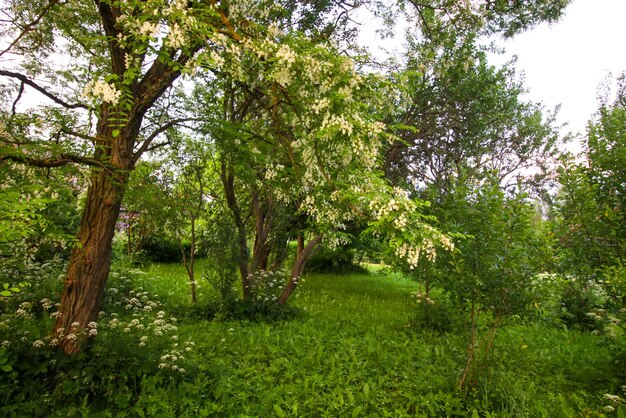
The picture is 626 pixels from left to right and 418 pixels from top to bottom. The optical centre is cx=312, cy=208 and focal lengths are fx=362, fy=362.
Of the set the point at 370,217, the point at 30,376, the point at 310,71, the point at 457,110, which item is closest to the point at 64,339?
the point at 30,376

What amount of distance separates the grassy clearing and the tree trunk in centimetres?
125

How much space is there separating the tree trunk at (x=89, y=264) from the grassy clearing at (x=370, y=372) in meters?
1.25

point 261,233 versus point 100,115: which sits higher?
point 100,115

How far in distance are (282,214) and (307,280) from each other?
16.7 ft

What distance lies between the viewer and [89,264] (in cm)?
447

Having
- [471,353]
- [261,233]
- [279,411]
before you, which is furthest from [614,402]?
[261,233]

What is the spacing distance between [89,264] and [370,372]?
417 centimetres

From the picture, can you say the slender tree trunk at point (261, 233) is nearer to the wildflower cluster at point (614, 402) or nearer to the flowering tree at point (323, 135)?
the flowering tree at point (323, 135)

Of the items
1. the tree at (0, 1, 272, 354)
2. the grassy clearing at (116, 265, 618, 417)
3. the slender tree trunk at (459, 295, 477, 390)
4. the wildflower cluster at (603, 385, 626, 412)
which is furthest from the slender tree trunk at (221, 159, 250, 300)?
the wildflower cluster at (603, 385, 626, 412)

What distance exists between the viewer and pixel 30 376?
13.5 feet

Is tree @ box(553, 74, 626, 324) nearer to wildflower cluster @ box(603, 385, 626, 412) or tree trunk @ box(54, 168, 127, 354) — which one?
wildflower cluster @ box(603, 385, 626, 412)

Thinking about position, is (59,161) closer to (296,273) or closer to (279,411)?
(279,411)

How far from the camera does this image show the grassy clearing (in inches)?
174

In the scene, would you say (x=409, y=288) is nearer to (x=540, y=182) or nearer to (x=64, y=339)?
(x=540, y=182)
